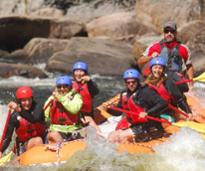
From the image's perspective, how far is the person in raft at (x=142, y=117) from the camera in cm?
587

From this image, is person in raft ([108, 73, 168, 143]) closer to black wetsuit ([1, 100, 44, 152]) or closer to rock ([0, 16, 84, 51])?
black wetsuit ([1, 100, 44, 152])

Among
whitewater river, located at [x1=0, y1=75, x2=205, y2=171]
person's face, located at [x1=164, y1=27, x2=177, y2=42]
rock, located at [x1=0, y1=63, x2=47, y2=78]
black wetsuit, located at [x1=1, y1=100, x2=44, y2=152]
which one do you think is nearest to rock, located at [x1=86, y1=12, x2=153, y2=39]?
rock, located at [x1=0, y1=63, x2=47, y2=78]

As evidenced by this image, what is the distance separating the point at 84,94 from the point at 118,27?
1142 centimetres

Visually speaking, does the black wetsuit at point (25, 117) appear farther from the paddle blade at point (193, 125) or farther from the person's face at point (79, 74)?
the paddle blade at point (193, 125)

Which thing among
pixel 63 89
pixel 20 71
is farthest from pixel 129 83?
pixel 20 71

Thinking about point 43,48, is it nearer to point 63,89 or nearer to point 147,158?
point 63,89

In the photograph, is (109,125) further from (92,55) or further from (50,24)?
(50,24)

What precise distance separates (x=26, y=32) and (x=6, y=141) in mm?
13373

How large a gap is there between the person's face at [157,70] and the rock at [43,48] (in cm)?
1062

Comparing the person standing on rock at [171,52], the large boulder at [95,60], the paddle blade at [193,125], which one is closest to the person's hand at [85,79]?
the person standing on rock at [171,52]

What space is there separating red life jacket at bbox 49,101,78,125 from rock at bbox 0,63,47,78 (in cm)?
778

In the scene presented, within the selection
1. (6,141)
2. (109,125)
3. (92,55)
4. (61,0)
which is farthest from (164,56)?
(61,0)

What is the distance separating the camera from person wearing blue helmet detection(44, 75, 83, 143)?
5.98 meters

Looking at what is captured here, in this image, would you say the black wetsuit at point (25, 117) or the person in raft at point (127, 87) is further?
the person in raft at point (127, 87)
